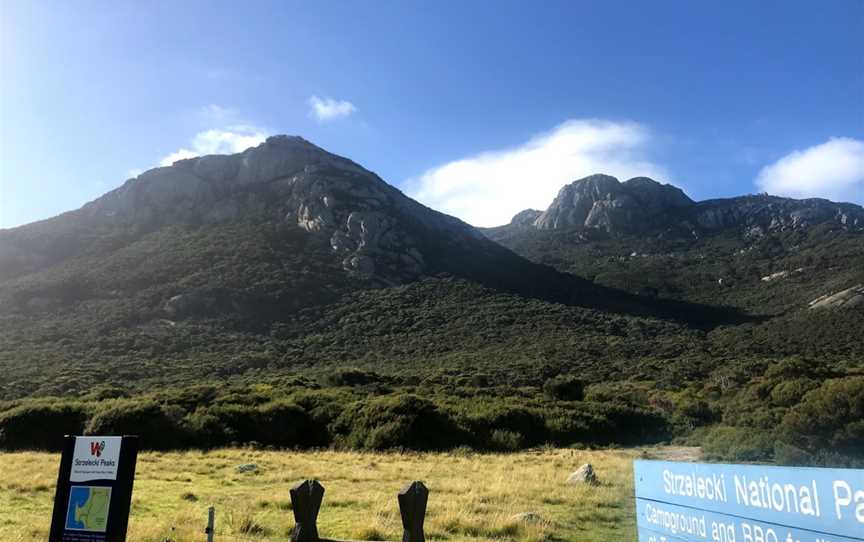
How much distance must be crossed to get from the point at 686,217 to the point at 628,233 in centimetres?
1279

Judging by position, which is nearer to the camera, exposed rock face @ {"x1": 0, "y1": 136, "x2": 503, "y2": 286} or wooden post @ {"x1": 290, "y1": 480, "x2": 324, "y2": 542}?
wooden post @ {"x1": 290, "y1": 480, "x2": 324, "y2": 542}

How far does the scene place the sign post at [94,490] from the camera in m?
6.10

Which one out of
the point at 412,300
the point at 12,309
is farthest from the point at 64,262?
the point at 412,300

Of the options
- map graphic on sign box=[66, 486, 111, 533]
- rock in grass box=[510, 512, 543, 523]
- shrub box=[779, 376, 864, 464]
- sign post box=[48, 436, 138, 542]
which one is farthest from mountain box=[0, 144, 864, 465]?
map graphic on sign box=[66, 486, 111, 533]

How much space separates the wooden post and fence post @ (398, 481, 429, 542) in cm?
86

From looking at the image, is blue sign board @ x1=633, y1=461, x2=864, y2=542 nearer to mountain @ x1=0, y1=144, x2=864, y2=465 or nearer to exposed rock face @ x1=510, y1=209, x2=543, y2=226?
mountain @ x1=0, y1=144, x2=864, y2=465

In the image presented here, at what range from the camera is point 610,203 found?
135875 mm

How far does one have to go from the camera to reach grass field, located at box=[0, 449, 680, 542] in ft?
30.6

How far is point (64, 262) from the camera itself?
7862 cm

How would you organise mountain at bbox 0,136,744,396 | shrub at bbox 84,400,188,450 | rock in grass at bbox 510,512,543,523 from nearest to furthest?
1. rock in grass at bbox 510,512,543,523
2. shrub at bbox 84,400,188,450
3. mountain at bbox 0,136,744,396

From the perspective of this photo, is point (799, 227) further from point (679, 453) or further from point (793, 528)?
point (793, 528)

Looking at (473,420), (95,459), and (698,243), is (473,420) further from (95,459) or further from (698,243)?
(698,243)

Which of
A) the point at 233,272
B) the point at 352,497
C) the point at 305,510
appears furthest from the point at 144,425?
the point at 233,272

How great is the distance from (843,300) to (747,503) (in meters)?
70.2
